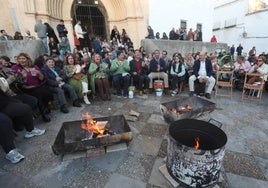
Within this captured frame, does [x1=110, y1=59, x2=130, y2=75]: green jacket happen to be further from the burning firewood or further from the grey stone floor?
the burning firewood

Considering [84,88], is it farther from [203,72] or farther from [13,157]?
[203,72]

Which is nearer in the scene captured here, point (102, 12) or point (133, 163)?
point (133, 163)

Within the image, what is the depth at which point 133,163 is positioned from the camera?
2582 millimetres

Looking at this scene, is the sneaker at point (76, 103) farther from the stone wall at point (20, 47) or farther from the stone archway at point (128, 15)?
the stone archway at point (128, 15)

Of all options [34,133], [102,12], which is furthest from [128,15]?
[34,133]

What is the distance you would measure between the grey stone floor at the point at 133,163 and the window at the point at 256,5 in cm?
1897

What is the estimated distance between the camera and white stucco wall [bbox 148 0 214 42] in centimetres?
1157

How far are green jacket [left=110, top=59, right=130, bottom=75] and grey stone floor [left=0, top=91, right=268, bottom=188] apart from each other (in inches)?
83.9

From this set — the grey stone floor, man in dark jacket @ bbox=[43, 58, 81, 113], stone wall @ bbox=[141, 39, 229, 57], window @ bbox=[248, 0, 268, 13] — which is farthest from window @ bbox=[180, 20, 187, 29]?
man in dark jacket @ bbox=[43, 58, 81, 113]

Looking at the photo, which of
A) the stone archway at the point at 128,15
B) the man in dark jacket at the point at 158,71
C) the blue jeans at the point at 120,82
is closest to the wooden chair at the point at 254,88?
the man in dark jacket at the point at 158,71

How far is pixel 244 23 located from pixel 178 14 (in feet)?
34.7

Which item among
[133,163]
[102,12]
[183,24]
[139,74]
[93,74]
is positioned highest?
[102,12]

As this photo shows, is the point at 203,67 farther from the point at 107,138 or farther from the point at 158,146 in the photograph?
the point at 107,138

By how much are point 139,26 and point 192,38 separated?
401 centimetres
